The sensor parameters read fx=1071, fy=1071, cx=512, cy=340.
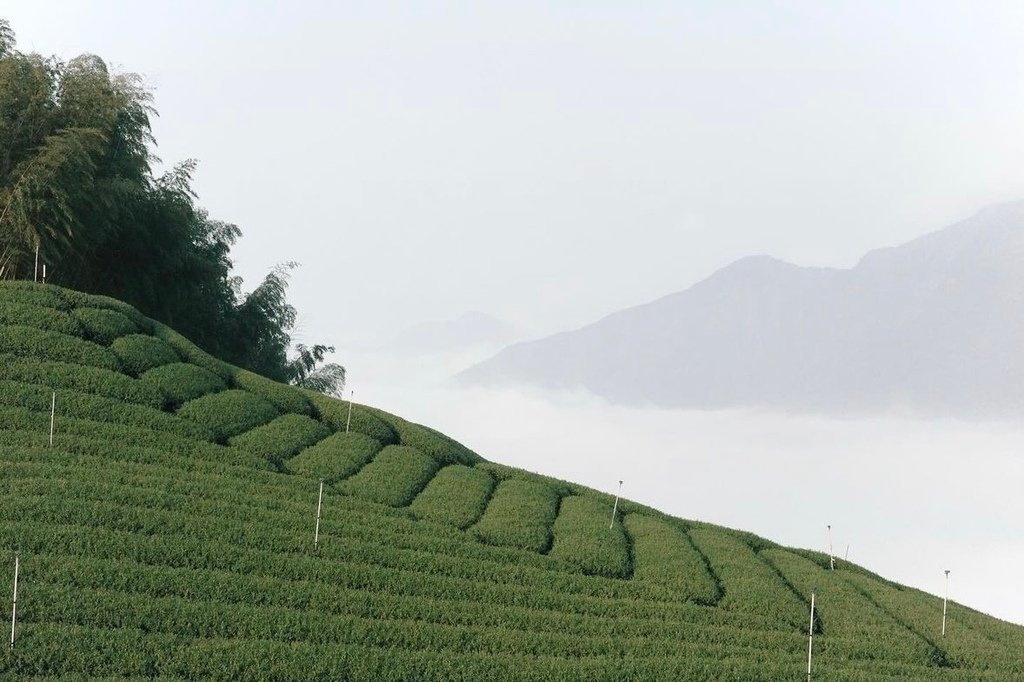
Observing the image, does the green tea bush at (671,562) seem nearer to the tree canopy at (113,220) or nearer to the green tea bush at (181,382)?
the green tea bush at (181,382)

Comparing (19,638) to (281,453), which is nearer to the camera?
(19,638)

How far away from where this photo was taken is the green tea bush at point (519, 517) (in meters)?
19.4

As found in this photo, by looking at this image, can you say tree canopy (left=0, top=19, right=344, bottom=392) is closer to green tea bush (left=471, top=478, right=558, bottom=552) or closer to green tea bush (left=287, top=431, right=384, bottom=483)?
green tea bush (left=287, top=431, right=384, bottom=483)

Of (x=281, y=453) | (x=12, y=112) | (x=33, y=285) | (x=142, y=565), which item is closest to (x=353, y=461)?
(x=281, y=453)

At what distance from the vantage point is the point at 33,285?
26.5 m

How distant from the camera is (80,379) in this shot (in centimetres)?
2288

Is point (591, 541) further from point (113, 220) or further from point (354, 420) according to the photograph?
point (113, 220)

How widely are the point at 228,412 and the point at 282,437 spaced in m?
1.48

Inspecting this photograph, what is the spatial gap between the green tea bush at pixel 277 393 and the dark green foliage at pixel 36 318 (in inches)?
156

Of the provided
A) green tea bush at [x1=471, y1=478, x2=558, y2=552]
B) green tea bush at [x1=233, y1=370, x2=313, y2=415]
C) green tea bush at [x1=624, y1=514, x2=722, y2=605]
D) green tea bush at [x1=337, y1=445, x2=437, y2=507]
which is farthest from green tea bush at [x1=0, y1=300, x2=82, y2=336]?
green tea bush at [x1=624, y1=514, x2=722, y2=605]

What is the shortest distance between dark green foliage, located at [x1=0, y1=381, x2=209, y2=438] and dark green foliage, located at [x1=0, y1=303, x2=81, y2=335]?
2.92 meters

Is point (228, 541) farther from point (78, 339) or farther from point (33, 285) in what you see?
point (33, 285)

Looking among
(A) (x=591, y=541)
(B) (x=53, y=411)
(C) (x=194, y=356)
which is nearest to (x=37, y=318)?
(C) (x=194, y=356)

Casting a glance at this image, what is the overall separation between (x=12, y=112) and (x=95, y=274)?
670cm
